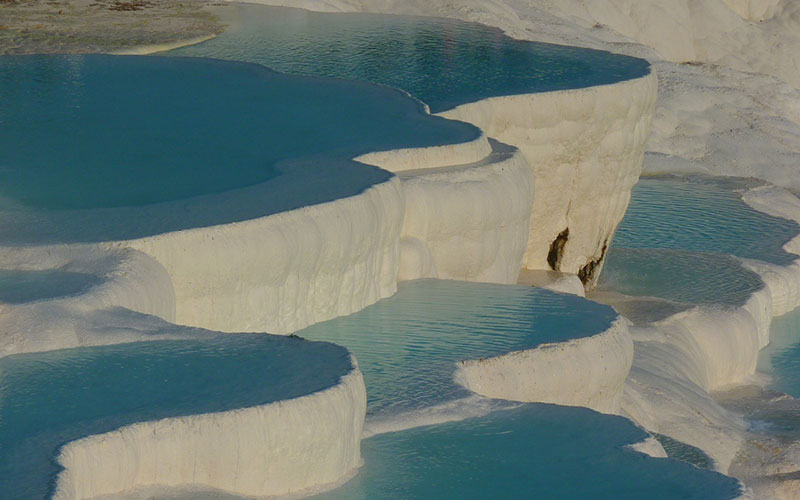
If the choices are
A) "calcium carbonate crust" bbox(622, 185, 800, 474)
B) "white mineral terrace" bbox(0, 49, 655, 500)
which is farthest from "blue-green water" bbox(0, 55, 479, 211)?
"calcium carbonate crust" bbox(622, 185, 800, 474)

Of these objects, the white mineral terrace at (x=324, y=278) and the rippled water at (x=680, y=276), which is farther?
the rippled water at (x=680, y=276)

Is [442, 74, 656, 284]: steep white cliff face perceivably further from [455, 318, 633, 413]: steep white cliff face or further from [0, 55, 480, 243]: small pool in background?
[455, 318, 633, 413]: steep white cliff face

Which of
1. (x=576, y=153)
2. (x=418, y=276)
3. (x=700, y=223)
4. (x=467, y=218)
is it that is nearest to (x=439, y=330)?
(x=418, y=276)

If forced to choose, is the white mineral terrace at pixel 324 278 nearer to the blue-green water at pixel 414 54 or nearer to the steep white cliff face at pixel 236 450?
the steep white cliff face at pixel 236 450

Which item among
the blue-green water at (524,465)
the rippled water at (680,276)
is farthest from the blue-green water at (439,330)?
the rippled water at (680,276)

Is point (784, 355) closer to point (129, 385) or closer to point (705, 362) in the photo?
point (705, 362)
